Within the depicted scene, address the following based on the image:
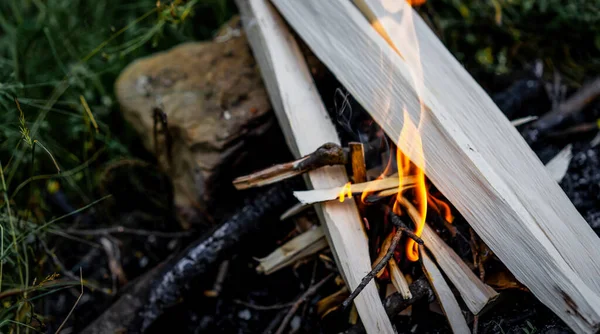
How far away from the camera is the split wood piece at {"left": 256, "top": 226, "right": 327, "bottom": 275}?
199 centimetres

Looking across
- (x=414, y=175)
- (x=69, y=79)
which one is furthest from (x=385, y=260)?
(x=69, y=79)

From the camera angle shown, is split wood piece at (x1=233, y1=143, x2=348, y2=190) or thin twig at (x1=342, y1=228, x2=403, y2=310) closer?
thin twig at (x1=342, y1=228, x2=403, y2=310)

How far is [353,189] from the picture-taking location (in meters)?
1.78

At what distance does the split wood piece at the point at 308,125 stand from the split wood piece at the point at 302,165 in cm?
5

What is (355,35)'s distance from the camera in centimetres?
184

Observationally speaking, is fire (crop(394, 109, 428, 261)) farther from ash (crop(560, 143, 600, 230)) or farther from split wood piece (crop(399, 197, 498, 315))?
ash (crop(560, 143, 600, 230))

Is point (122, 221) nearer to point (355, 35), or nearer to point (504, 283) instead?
point (355, 35)

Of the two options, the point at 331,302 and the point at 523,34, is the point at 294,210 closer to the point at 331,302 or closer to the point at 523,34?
the point at 331,302

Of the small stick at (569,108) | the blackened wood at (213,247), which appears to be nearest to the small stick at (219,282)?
the blackened wood at (213,247)

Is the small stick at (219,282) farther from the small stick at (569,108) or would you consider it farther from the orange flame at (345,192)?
the small stick at (569,108)

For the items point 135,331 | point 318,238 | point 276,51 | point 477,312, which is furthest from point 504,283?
point 135,331

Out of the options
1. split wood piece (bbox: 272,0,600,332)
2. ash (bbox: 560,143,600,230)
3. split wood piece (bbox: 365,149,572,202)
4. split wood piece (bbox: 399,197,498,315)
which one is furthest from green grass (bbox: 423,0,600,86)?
Result: split wood piece (bbox: 399,197,498,315)

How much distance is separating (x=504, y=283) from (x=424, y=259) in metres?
0.26

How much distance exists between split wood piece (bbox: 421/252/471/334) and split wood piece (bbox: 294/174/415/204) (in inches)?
10.4
